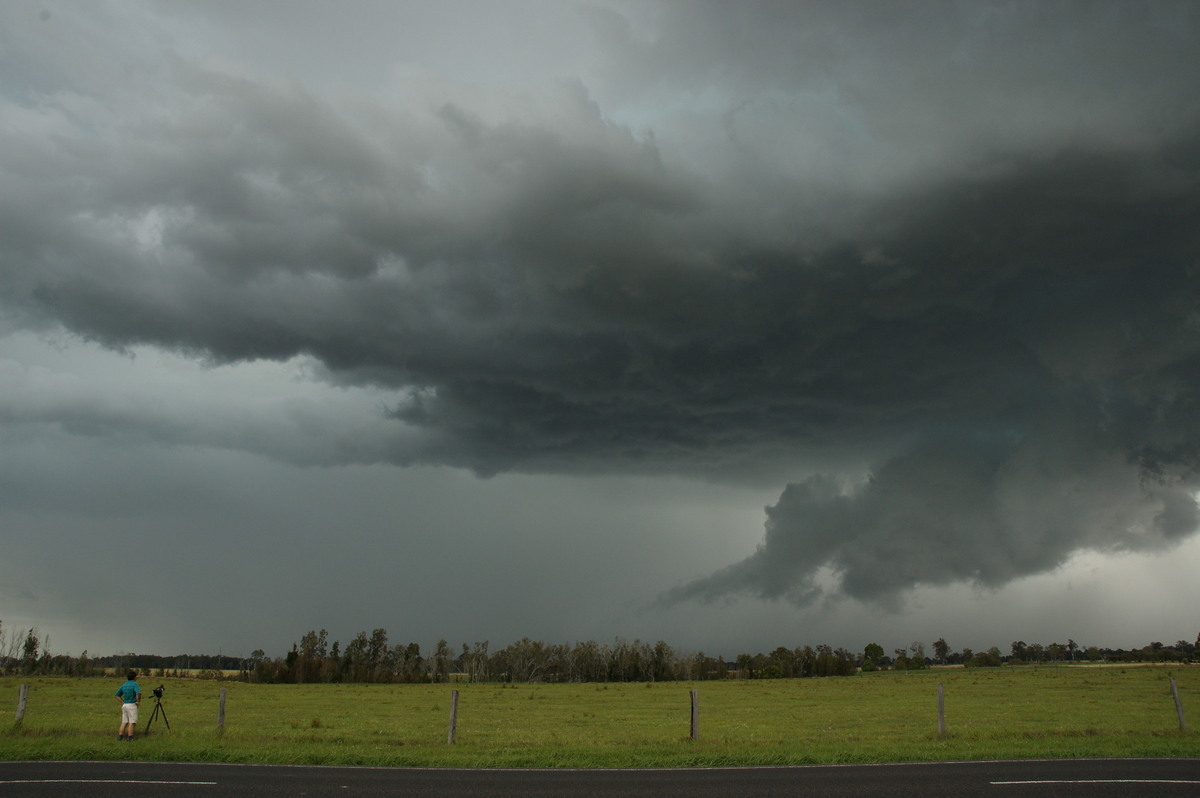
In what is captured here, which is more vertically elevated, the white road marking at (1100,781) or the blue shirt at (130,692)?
the blue shirt at (130,692)

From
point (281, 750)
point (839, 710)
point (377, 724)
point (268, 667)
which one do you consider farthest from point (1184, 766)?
point (268, 667)

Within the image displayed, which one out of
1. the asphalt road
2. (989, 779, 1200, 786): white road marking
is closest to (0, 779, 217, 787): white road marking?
the asphalt road

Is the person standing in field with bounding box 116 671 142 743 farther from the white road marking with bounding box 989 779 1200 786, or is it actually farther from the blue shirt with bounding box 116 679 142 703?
the white road marking with bounding box 989 779 1200 786

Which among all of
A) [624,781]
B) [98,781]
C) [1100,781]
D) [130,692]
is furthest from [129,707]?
[1100,781]

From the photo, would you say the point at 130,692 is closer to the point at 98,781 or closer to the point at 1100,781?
the point at 98,781

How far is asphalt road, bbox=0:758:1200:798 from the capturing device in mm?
15305

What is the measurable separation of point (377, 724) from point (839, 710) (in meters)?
36.4

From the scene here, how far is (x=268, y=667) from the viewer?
571 ft

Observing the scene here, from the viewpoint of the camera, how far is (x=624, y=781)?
17.5 meters

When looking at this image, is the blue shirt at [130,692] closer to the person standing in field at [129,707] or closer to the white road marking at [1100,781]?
the person standing in field at [129,707]

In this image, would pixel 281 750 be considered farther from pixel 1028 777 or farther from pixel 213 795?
pixel 1028 777

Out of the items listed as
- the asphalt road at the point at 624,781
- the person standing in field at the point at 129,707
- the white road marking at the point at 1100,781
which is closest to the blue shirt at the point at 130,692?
the person standing in field at the point at 129,707

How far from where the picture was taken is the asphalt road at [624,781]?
50.2 ft

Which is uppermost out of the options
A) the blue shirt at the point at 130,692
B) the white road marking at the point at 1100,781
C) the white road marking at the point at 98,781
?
the blue shirt at the point at 130,692
